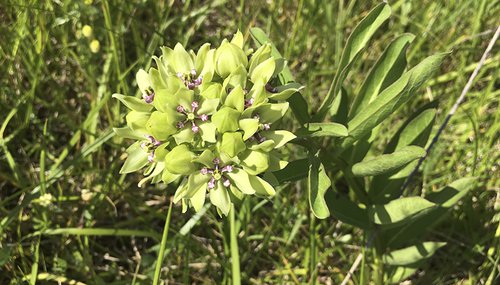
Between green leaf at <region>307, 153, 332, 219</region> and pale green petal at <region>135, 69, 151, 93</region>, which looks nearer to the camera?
green leaf at <region>307, 153, 332, 219</region>

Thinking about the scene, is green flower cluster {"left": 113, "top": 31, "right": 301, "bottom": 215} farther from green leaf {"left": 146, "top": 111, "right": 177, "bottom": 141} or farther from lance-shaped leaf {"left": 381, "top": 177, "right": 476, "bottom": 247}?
lance-shaped leaf {"left": 381, "top": 177, "right": 476, "bottom": 247}

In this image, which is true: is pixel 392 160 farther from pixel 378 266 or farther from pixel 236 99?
pixel 378 266

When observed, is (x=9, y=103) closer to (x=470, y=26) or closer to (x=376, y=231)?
(x=376, y=231)

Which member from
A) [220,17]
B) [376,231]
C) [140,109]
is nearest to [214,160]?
[140,109]

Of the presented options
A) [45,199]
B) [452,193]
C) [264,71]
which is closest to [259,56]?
[264,71]

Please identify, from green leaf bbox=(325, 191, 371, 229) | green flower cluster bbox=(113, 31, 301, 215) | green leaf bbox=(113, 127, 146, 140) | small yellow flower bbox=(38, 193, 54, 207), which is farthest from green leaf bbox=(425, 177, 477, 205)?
small yellow flower bbox=(38, 193, 54, 207)

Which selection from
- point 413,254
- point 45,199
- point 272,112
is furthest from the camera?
point 45,199
